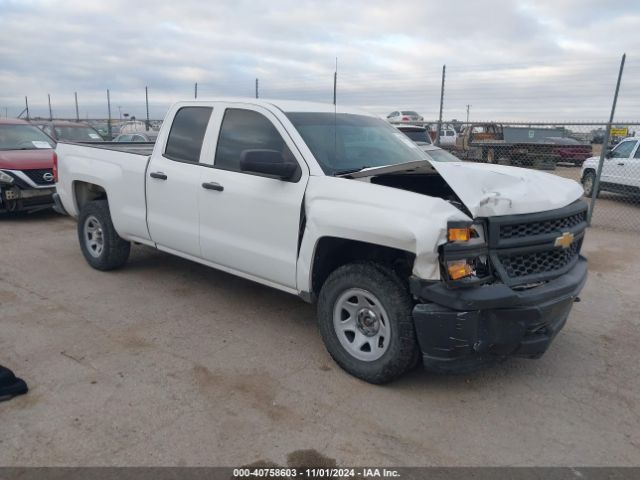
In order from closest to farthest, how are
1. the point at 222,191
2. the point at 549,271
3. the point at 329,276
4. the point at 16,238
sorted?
the point at 549,271, the point at 329,276, the point at 222,191, the point at 16,238

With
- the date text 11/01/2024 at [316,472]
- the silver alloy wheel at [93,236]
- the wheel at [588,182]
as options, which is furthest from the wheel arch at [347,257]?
the wheel at [588,182]

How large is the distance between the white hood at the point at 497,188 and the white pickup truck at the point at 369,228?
0.01m

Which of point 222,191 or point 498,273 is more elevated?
point 222,191

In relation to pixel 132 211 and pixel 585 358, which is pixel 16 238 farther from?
pixel 585 358

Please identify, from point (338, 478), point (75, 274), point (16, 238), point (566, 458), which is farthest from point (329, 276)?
point (16, 238)

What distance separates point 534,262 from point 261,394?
2012 millimetres

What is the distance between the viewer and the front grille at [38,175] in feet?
29.2

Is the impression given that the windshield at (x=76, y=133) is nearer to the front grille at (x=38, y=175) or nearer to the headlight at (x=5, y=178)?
the front grille at (x=38, y=175)

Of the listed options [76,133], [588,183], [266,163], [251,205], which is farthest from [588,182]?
[76,133]

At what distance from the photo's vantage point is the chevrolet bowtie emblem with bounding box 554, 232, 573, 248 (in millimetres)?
3578

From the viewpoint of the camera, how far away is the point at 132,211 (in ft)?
17.9

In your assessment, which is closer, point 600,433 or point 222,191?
point 600,433

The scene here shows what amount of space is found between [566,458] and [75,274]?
17.2 ft

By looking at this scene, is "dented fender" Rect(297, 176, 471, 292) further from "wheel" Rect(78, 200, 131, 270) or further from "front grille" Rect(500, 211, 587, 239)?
"wheel" Rect(78, 200, 131, 270)
